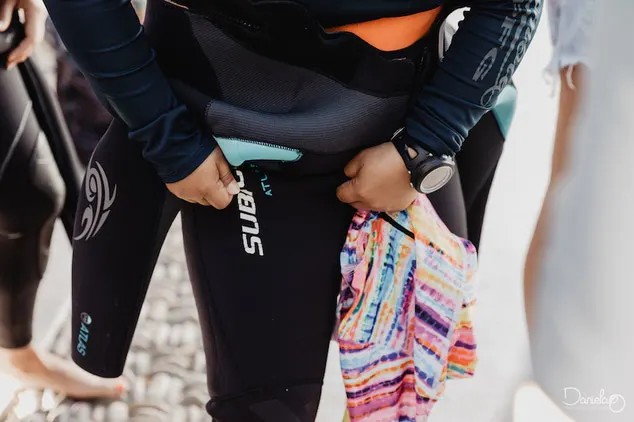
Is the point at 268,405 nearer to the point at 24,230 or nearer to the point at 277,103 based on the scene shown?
the point at 277,103

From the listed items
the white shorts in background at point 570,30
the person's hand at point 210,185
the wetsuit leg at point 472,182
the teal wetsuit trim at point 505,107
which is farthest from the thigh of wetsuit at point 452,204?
the white shorts in background at point 570,30

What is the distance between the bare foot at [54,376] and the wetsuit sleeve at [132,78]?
39.5 inches

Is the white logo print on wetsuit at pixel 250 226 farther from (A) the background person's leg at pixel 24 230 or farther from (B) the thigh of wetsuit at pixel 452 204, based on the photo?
(A) the background person's leg at pixel 24 230

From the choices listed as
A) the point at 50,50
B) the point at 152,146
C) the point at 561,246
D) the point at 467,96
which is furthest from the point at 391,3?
the point at 50,50

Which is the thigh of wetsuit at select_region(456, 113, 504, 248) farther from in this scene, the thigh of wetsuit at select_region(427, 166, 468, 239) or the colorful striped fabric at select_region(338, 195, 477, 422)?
the colorful striped fabric at select_region(338, 195, 477, 422)

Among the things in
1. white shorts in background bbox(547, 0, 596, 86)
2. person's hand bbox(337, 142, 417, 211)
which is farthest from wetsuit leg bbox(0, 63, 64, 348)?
white shorts in background bbox(547, 0, 596, 86)

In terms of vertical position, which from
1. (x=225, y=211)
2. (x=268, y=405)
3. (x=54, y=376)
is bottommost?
(x=54, y=376)

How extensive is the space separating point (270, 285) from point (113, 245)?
247 mm

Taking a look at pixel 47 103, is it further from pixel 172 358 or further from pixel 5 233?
pixel 172 358

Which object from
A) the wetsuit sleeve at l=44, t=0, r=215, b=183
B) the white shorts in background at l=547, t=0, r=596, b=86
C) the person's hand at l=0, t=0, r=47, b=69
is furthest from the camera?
the white shorts in background at l=547, t=0, r=596, b=86

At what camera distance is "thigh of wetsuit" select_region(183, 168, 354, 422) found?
0.93 metres

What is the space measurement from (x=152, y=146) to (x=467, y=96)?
411mm

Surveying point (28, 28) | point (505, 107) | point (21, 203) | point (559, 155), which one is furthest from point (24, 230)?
point (559, 155)

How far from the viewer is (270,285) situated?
0.94 meters
